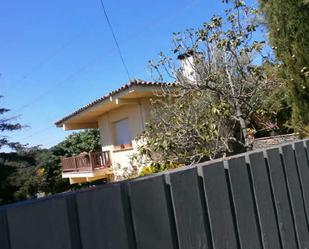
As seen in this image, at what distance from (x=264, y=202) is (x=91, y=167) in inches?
791

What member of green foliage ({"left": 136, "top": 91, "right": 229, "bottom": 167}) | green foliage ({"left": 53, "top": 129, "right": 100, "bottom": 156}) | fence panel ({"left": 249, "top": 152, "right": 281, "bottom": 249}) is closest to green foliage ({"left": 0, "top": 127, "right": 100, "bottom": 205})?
green foliage ({"left": 53, "top": 129, "right": 100, "bottom": 156})

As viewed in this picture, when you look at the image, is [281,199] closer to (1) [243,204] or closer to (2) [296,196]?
(2) [296,196]

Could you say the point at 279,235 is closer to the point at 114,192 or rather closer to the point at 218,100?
the point at 114,192

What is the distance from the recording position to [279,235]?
3021 mm

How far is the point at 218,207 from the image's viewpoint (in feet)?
8.29

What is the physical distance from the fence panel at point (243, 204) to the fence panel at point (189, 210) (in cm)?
34

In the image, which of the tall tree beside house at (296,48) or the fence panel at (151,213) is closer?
the fence panel at (151,213)

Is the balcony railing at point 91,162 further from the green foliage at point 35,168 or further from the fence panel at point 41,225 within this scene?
the fence panel at point 41,225

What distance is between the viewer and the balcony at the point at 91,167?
878 inches

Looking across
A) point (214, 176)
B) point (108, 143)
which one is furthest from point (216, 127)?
point (108, 143)

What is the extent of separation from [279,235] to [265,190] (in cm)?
35

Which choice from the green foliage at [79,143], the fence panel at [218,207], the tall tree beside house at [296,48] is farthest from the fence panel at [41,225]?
the green foliage at [79,143]

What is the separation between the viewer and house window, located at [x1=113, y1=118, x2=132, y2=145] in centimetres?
2062

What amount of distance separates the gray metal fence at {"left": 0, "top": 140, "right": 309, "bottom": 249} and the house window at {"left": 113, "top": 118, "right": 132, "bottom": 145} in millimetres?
17187
